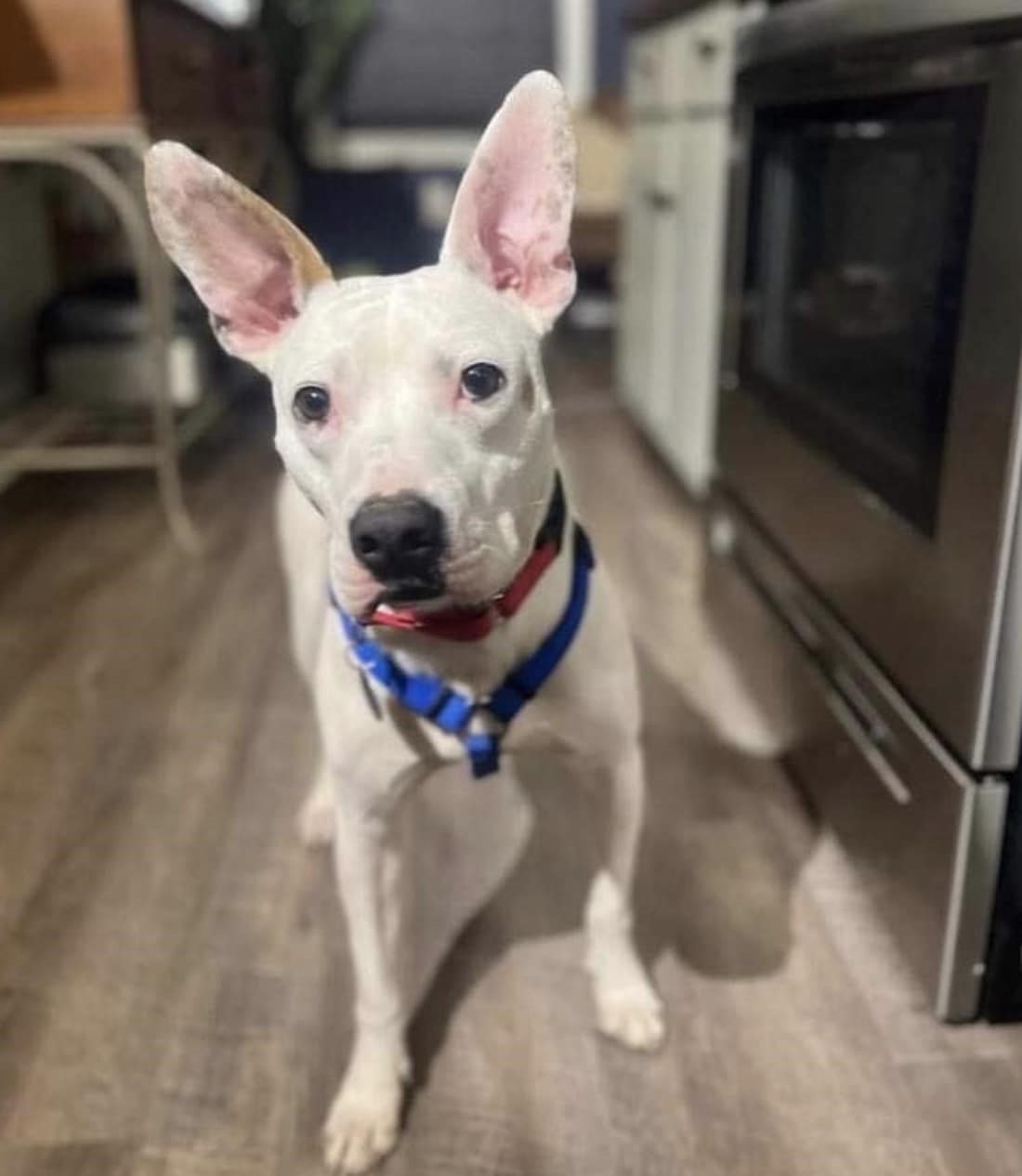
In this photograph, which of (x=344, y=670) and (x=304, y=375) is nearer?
(x=304, y=375)

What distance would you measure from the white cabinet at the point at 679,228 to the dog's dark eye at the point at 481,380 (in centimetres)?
122

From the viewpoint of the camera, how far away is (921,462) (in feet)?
3.86

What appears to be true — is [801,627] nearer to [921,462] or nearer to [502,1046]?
[921,462]

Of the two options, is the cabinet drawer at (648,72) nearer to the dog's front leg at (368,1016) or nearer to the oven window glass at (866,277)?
the oven window glass at (866,277)

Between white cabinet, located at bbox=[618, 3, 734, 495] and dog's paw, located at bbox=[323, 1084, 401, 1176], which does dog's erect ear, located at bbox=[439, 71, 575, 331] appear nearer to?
dog's paw, located at bbox=[323, 1084, 401, 1176]

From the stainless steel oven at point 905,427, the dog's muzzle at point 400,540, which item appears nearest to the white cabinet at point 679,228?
the stainless steel oven at point 905,427

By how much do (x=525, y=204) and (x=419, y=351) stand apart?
6.5 inches

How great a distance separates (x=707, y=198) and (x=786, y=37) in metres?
0.88

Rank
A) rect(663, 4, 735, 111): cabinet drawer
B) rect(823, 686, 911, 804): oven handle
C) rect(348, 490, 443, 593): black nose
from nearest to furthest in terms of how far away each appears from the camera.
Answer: rect(348, 490, 443, 593): black nose < rect(823, 686, 911, 804): oven handle < rect(663, 4, 735, 111): cabinet drawer

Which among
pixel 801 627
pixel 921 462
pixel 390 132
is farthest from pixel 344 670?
pixel 390 132

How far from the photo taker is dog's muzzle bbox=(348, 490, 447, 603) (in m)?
0.76

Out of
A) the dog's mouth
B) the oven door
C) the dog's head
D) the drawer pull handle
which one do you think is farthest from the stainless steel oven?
the drawer pull handle

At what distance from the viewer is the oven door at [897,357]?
1012 millimetres

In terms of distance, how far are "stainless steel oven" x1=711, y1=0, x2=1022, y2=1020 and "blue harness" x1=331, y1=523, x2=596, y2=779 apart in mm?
332
